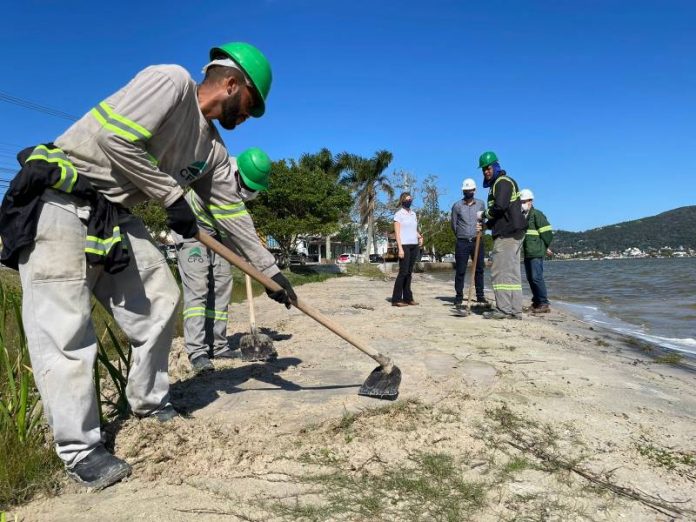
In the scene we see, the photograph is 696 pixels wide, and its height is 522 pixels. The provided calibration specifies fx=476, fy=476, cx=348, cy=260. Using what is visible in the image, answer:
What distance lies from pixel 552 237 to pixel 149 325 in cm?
745

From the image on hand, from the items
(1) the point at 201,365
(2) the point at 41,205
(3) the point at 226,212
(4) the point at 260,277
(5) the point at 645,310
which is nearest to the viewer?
(2) the point at 41,205

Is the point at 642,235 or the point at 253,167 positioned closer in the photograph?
the point at 253,167

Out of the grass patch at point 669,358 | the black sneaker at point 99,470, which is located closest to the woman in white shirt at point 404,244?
the grass patch at point 669,358

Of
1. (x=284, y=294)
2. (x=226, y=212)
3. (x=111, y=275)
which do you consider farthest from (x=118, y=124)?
(x=284, y=294)

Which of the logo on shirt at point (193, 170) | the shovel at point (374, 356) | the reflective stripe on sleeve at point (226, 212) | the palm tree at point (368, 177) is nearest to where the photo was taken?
the logo on shirt at point (193, 170)

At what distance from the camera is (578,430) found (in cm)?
246

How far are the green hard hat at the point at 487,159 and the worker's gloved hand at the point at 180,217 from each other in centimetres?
526

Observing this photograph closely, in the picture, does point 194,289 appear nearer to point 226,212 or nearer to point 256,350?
point 256,350

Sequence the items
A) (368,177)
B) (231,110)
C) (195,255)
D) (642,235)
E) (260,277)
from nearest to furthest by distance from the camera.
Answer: (231,110) → (260,277) → (195,255) → (368,177) → (642,235)

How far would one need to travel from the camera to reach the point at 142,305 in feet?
7.61

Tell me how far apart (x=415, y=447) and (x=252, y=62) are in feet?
6.63

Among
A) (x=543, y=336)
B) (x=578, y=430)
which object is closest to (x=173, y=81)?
(x=578, y=430)

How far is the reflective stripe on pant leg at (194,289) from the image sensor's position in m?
3.82

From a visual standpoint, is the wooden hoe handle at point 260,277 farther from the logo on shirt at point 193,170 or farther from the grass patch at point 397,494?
the grass patch at point 397,494
